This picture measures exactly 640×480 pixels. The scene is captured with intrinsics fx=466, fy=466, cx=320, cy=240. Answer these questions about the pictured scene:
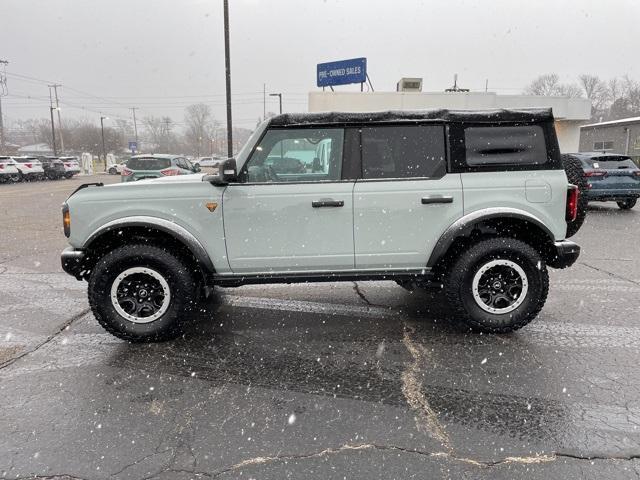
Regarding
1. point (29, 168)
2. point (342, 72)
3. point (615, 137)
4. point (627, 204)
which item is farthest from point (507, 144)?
point (615, 137)

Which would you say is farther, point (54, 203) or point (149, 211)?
point (54, 203)

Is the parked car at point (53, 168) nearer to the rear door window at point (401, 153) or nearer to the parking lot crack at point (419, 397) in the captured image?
the rear door window at point (401, 153)

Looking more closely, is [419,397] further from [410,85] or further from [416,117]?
[410,85]

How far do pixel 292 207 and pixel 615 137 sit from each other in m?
40.0

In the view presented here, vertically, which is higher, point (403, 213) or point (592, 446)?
point (403, 213)

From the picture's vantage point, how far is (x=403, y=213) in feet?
13.1

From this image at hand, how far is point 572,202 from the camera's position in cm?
410

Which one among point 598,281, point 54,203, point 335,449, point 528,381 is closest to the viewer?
point 335,449

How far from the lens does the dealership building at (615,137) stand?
33.3 metres

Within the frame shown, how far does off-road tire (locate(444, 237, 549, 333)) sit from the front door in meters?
0.95

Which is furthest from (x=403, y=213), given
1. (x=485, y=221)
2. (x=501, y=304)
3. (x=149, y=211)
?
(x=149, y=211)

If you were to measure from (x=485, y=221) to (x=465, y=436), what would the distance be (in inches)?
81.5

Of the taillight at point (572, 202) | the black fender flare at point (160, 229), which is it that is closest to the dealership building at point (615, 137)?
the taillight at point (572, 202)

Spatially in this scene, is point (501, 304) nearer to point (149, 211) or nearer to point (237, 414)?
point (237, 414)
